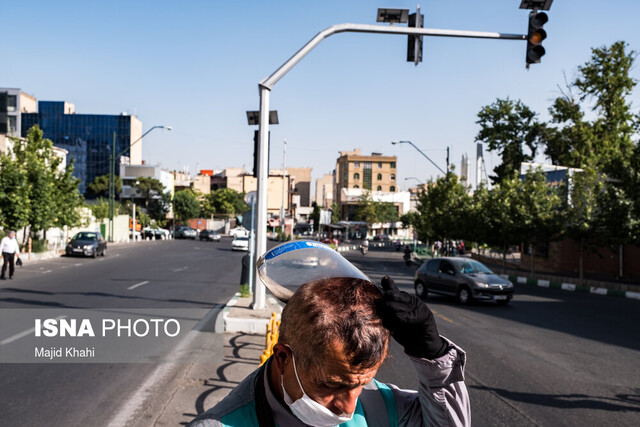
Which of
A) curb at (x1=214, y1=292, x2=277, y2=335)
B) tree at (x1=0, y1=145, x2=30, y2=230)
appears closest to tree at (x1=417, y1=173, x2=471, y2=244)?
tree at (x1=0, y1=145, x2=30, y2=230)

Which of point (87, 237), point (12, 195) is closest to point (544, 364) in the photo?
point (12, 195)

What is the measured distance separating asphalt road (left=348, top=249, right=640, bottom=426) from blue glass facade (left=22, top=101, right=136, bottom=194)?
122761 mm

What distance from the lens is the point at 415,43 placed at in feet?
31.7

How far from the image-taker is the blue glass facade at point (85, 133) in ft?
414

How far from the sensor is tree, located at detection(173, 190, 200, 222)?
93375 mm

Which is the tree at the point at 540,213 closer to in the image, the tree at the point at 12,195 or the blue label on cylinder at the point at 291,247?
the tree at the point at 12,195

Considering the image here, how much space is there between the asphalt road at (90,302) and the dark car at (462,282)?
20.8 feet

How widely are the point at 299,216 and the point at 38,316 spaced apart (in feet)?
435

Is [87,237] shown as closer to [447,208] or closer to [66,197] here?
[66,197]

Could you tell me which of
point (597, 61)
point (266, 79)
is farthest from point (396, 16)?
point (597, 61)

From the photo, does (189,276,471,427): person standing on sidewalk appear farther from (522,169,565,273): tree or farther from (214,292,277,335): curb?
(522,169,565,273): tree

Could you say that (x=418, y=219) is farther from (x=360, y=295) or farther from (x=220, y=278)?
(x=360, y=295)

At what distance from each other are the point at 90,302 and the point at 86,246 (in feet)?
59.6

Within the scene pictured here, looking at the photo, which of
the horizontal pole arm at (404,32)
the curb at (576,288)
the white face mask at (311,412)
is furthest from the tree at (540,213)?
the white face mask at (311,412)
